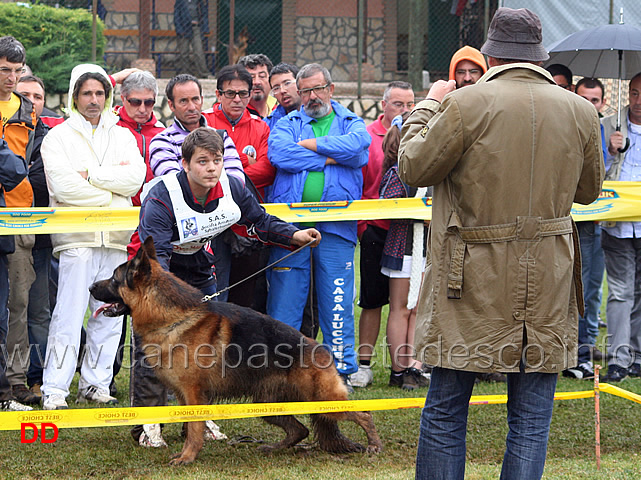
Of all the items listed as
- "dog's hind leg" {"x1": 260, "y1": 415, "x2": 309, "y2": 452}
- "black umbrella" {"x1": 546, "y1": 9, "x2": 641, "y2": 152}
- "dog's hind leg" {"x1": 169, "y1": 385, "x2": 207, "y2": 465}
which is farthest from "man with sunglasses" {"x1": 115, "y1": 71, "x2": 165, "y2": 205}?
"black umbrella" {"x1": 546, "y1": 9, "x2": 641, "y2": 152}

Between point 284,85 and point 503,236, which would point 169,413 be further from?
point 284,85

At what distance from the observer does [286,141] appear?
6109mm

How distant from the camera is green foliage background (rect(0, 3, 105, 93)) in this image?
14.7 metres

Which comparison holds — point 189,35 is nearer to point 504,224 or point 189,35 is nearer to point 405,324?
point 405,324

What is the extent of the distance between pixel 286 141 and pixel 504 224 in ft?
10.3

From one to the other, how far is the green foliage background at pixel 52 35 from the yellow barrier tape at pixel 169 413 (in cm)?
1141

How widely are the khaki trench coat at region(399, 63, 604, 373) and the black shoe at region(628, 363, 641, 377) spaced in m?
3.95

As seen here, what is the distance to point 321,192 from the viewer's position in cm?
620

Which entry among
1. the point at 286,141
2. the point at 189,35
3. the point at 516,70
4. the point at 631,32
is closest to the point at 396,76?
the point at 189,35

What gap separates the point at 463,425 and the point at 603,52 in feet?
18.3

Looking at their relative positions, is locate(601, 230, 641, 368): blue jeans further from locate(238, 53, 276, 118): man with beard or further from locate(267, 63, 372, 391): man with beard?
locate(238, 53, 276, 118): man with beard

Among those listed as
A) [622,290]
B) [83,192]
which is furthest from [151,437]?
[622,290]

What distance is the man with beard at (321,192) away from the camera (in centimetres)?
609

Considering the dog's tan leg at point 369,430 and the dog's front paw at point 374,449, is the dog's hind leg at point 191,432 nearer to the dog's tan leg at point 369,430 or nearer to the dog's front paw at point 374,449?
the dog's tan leg at point 369,430
